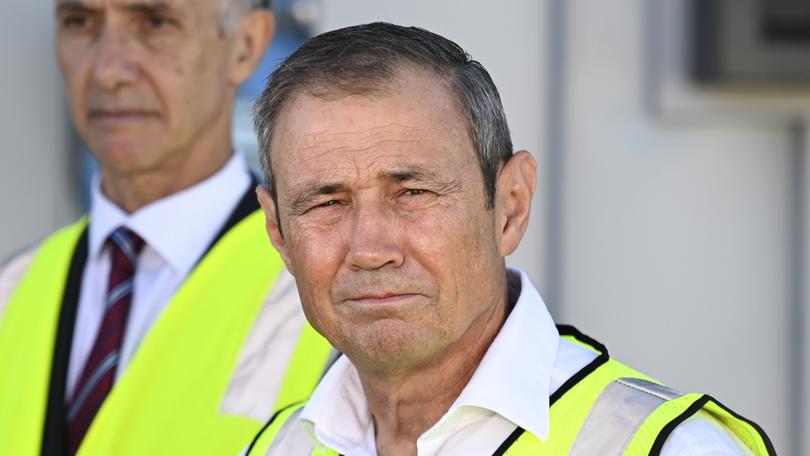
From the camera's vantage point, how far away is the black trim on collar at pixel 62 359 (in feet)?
9.00

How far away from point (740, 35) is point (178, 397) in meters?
1.50

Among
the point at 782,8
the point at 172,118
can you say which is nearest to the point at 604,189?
the point at 782,8

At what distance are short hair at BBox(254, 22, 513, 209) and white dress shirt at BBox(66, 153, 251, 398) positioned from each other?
96cm

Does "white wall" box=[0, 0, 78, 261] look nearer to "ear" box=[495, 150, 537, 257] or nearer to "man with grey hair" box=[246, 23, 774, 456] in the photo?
"man with grey hair" box=[246, 23, 774, 456]

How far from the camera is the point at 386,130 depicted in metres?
1.89

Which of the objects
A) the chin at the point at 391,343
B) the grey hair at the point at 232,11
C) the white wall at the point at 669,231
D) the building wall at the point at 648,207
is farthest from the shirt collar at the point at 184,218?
the chin at the point at 391,343

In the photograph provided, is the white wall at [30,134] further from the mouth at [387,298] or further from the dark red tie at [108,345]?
the mouth at [387,298]

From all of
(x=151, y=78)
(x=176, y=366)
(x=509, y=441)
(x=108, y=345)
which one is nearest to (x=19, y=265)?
(x=108, y=345)

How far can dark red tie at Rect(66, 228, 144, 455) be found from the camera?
277 cm

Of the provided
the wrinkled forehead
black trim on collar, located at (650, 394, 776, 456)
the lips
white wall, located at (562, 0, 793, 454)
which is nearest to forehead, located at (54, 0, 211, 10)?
the wrinkled forehead

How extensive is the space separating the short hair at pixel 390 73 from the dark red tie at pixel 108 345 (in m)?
0.96

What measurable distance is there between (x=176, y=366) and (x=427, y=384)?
812 mm

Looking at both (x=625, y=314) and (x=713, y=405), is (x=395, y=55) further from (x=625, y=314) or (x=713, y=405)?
(x=625, y=314)

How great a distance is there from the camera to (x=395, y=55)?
6.34ft
